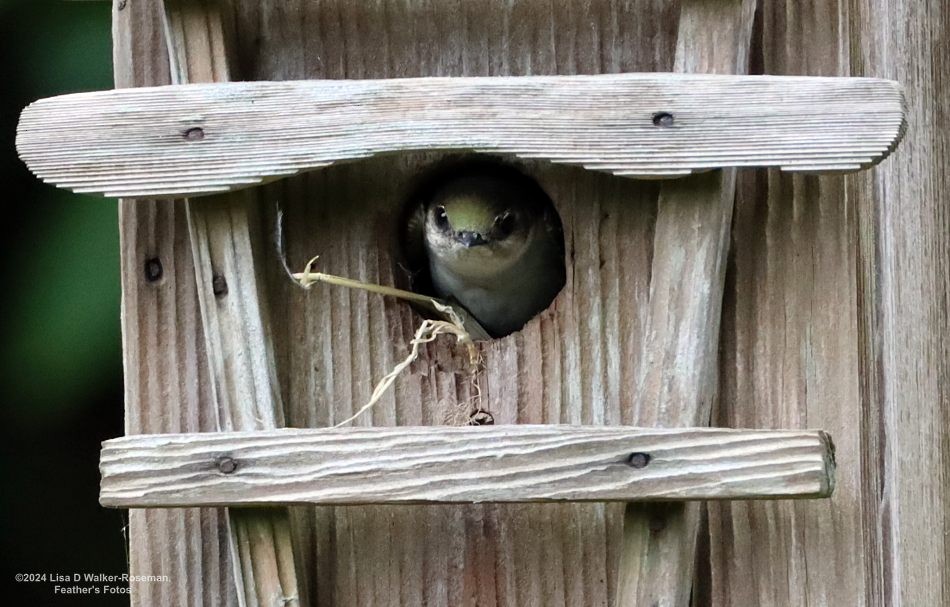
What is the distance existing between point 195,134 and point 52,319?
Result: 78 cm

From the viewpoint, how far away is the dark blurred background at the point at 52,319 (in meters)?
2.51

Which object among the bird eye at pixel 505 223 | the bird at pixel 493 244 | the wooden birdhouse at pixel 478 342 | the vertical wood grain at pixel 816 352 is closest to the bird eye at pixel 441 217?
the bird at pixel 493 244

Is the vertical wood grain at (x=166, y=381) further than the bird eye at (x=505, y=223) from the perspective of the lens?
No

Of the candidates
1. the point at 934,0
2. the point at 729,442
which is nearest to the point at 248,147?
the point at 729,442

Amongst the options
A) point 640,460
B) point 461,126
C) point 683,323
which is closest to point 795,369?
point 683,323

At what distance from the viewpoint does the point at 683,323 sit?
72.0 inches

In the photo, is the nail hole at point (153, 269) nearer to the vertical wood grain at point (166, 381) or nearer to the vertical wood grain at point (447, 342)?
the vertical wood grain at point (166, 381)

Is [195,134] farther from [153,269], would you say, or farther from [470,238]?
[470,238]

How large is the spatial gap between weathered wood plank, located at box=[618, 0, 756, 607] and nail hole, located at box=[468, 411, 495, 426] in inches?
8.9

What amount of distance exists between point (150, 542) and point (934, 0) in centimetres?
A: 143

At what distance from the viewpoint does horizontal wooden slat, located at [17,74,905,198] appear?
1.79 metres

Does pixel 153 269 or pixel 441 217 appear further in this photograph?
pixel 441 217

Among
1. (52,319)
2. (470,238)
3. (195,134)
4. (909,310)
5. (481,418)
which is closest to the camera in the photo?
(195,134)

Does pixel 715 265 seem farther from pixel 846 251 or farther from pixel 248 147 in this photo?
pixel 248 147
